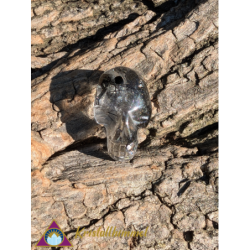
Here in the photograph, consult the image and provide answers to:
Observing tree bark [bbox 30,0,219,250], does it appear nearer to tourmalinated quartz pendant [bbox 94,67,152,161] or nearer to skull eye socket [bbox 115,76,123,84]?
tourmalinated quartz pendant [bbox 94,67,152,161]

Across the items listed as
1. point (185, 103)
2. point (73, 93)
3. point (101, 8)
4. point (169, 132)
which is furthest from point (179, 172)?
point (101, 8)

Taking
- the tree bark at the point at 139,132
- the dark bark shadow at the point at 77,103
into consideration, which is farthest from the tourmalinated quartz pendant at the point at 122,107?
the dark bark shadow at the point at 77,103

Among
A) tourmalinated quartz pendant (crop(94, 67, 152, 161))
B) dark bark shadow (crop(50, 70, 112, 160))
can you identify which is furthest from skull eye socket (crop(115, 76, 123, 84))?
dark bark shadow (crop(50, 70, 112, 160))

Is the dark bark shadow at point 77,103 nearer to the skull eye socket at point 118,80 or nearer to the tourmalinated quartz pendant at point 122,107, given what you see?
the tourmalinated quartz pendant at point 122,107

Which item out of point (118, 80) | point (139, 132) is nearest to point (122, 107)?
point (118, 80)

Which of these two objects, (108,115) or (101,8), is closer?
(108,115)

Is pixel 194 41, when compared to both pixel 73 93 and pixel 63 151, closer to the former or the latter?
pixel 73 93

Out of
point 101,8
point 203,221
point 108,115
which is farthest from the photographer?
point 101,8
